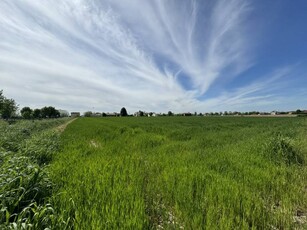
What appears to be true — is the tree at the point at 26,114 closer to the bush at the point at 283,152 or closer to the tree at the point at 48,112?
the tree at the point at 48,112

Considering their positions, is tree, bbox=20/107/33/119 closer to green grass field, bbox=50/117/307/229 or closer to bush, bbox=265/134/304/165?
green grass field, bbox=50/117/307/229

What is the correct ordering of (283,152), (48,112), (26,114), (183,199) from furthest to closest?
(48,112), (26,114), (283,152), (183,199)

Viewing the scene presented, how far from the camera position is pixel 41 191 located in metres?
3.49

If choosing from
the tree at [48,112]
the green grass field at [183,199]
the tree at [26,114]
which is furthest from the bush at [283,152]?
the tree at [48,112]

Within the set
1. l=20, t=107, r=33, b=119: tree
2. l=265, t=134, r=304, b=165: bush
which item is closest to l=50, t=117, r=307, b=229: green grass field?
l=265, t=134, r=304, b=165: bush

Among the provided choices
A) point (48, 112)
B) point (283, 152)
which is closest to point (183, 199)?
point (283, 152)

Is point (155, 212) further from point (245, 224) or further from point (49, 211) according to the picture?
point (49, 211)

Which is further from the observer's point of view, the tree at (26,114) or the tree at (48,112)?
the tree at (48,112)

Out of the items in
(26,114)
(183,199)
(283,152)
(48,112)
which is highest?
(48,112)

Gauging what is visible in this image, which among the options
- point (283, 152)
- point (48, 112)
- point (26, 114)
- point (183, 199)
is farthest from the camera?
point (48, 112)

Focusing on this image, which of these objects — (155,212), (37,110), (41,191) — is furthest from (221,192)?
(37,110)

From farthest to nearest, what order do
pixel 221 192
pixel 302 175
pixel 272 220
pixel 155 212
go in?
pixel 302 175 < pixel 221 192 < pixel 155 212 < pixel 272 220

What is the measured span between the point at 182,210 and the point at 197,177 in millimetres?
1379

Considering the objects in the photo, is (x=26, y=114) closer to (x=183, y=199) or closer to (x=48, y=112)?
(x=48, y=112)
